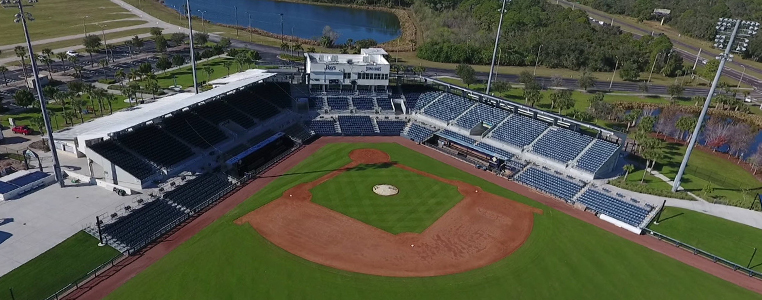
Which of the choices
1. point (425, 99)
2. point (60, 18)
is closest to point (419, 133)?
point (425, 99)

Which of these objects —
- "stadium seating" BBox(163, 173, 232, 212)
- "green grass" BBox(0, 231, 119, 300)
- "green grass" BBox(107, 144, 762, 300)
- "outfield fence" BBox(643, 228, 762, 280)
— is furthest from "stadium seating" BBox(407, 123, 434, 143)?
"green grass" BBox(0, 231, 119, 300)

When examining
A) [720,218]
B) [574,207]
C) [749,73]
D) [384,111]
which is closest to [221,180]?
[384,111]

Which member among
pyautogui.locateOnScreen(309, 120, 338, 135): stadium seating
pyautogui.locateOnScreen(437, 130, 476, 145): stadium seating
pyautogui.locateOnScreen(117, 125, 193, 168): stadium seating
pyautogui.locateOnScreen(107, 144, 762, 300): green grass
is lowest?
pyautogui.locateOnScreen(107, 144, 762, 300): green grass

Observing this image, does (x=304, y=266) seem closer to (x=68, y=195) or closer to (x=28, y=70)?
(x=68, y=195)

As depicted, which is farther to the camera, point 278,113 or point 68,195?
point 278,113

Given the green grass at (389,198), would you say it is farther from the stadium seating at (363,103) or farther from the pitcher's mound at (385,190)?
the stadium seating at (363,103)

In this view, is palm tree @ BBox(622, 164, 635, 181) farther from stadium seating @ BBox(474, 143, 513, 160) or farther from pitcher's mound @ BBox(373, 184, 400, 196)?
pitcher's mound @ BBox(373, 184, 400, 196)

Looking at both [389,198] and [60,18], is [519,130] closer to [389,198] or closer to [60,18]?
[389,198]
